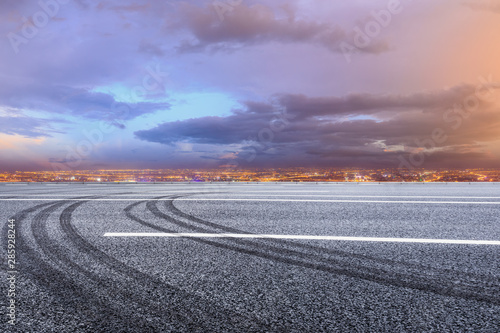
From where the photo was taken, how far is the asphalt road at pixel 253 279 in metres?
2.20

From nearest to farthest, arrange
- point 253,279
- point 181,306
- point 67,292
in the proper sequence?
point 181,306, point 67,292, point 253,279

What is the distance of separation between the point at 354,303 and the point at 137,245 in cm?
337

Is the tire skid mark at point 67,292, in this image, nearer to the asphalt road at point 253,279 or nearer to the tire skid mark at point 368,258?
the asphalt road at point 253,279

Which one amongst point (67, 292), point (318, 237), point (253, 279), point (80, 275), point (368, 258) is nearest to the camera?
point (67, 292)

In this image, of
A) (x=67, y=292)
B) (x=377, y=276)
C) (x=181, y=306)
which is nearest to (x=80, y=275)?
(x=67, y=292)

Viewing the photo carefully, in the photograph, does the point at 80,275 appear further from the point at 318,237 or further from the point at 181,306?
the point at 318,237

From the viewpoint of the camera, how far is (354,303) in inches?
96.9

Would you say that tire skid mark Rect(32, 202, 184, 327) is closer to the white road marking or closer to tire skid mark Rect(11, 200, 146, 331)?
tire skid mark Rect(11, 200, 146, 331)

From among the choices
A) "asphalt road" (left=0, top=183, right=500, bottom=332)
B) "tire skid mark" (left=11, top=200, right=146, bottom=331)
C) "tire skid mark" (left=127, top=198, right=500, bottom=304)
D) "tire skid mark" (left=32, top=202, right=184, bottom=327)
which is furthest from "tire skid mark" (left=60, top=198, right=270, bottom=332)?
"tire skid mark" (left=127, top=198, right=500, bottom=304)

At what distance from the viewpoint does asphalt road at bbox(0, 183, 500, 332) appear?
7.22ft

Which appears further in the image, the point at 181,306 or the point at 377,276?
the point at 377,276

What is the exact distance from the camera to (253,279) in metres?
3.03

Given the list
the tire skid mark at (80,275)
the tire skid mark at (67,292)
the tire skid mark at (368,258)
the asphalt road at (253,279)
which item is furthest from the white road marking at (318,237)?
the tire skid mark at (67,292)

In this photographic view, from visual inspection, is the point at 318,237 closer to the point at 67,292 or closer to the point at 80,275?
the point at 80,275
